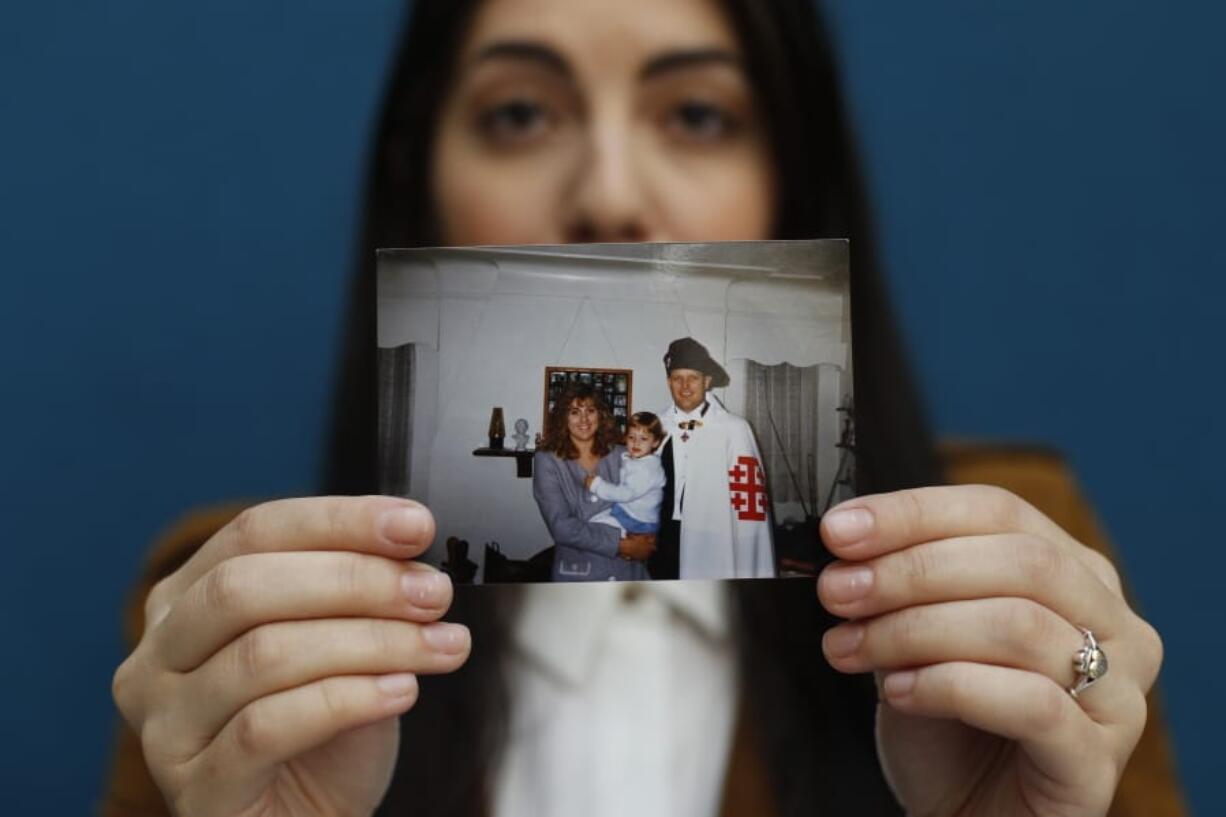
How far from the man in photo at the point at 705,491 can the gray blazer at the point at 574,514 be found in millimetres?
43

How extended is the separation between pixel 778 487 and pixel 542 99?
2.44 feet

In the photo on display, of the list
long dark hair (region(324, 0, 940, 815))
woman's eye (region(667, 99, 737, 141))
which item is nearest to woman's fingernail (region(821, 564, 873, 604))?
long dark hair (region(324, 0, 940, 815))

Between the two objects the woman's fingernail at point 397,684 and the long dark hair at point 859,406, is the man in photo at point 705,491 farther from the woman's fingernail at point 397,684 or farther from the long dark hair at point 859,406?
the long dark hair at point 859,406

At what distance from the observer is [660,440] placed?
85cm

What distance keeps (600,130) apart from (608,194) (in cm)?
10

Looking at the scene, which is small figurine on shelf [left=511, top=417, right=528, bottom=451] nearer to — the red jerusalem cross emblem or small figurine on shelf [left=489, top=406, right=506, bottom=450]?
small figurine on shelf [left=489, top=406, right=506, bottom=450]

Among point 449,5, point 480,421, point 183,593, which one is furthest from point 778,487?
point 449,5

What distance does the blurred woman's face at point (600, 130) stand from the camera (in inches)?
50.4

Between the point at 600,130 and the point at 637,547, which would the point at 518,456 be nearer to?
the point at 637,547

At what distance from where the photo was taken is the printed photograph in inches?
33.2

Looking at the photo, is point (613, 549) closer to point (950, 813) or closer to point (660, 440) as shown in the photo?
point (660, 440)

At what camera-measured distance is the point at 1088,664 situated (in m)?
0.83

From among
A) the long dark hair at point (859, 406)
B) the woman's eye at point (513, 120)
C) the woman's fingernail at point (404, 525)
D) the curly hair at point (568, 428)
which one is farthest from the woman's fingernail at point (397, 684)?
the woman's eye at point (513, 120)

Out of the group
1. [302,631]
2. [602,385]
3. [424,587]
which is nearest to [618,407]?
[602,385]
